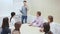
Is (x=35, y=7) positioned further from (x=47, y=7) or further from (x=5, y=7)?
(x=5, y=7)

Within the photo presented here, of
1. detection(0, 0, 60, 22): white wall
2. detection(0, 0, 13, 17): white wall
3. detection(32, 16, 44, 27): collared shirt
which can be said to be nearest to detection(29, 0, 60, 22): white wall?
detection(0, 0, 60, 22): white wall

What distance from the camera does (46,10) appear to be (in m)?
5.29

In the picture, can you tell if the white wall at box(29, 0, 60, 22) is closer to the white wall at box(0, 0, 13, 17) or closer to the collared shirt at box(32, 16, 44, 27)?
the collared shirt at box(32, 16, 44, 27)

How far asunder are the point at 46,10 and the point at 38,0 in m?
0.87

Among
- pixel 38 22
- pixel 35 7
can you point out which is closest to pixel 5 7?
pixel 35 7

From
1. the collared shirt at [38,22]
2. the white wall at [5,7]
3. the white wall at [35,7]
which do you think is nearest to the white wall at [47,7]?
the white wall at [35,7]

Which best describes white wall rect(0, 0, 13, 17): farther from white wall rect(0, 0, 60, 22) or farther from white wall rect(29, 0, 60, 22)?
white wall rect(29, 0, 60, 22)

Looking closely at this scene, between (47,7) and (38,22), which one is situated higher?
(47,7)

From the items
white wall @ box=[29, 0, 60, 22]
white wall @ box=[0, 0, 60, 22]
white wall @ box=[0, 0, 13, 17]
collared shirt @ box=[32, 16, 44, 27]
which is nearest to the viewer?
white wall @ box=[29, 0, 60, 22]

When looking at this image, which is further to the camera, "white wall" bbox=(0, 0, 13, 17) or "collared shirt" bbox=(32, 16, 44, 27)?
"white wall" bbox=(0, 0, 13, 17)

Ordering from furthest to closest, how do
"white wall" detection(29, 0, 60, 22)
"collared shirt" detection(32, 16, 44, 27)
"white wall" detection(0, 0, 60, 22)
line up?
"collared shirt" detection(32, 16, 44, 27), "white wall" detection(0, 0, 60, 22), "white wall" detection(29, 0, 60, 22)

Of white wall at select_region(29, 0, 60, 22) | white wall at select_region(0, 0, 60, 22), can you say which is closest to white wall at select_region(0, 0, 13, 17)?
white wall at select_region(0, 0, 60, 22)

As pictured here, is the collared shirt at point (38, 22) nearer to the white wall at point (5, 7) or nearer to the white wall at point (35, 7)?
the white wall at point (35, 7)

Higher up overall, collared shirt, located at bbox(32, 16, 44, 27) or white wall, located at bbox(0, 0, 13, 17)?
white wall, located at bbox(0, 0, 13, 17)
